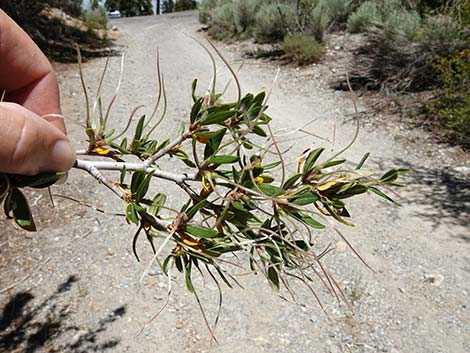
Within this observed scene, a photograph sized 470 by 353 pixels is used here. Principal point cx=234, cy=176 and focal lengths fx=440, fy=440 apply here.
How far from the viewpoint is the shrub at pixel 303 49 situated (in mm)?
8234

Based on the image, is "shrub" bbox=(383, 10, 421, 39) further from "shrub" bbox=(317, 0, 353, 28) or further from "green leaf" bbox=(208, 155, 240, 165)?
"green leaf" bbox=(208, 155, 240, 165)

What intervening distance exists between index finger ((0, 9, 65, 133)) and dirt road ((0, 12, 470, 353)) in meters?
1.37

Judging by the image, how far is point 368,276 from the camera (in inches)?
131

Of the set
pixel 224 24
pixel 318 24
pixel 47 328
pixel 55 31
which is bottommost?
pixel 47 328

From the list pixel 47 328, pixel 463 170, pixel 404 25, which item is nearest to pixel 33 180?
pixel 47 328

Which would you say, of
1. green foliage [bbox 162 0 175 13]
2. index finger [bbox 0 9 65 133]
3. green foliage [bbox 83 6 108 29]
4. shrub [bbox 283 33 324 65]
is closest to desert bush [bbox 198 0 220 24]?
green foliage [bbox 83 6 108 29]

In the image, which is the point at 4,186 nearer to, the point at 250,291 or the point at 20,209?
the point at 20,209

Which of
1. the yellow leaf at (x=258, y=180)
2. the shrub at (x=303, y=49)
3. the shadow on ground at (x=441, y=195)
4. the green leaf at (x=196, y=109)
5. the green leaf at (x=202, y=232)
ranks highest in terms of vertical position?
the green leaf at (x=196, y=109)

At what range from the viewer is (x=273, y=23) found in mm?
10133

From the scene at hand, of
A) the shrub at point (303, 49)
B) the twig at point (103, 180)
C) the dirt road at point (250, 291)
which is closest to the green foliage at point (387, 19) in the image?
the shrub at point (303, 49)

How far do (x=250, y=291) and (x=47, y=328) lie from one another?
4.45ft

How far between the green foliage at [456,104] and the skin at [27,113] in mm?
4833

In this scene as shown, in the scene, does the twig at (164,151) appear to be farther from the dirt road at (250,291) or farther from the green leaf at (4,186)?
the dirt road at (250,291)

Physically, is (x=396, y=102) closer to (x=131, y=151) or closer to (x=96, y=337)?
(x=96, y=337)
